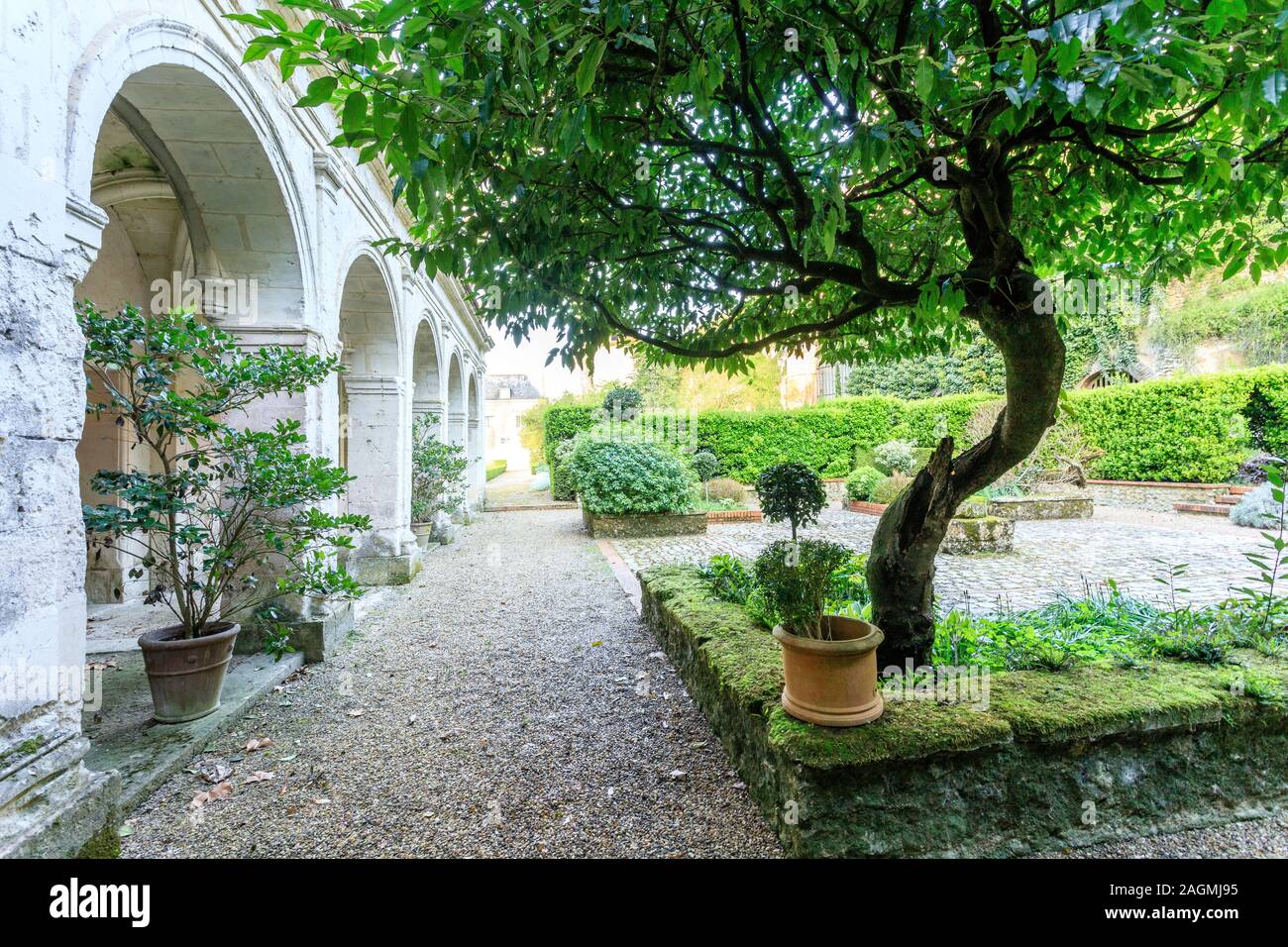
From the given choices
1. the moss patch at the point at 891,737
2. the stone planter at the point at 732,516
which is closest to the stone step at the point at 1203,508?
the stone planter at the point at 732,516

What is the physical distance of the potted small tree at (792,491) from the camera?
4625 mm

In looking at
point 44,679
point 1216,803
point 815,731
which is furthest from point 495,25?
point 1216,803

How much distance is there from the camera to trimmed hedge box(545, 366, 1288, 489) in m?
12.4

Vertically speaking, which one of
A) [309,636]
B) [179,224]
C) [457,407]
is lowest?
[309,636]

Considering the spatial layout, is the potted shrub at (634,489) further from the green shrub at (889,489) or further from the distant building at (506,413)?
the distant building at (506,413)

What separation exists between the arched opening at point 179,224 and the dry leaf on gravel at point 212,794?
1.11 meters

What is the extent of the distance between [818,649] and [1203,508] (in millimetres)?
13791

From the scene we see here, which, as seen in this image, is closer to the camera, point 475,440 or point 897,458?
point 897,458

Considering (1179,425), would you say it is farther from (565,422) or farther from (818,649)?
(818,649)

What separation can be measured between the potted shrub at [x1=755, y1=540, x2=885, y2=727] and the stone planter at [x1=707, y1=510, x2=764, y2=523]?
9.77 meters

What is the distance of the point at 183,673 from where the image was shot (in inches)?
130

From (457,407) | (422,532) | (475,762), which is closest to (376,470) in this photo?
(422,532)

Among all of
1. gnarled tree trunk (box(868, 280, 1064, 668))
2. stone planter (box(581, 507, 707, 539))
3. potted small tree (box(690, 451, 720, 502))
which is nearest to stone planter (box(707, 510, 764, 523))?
stone planter (box(581, 507, 707, 539))

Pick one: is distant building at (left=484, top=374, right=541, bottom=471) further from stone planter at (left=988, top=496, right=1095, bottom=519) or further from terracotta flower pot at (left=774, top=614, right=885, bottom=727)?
terracotta flower pot at (left=774, top=614, right=885, bottom=727)
